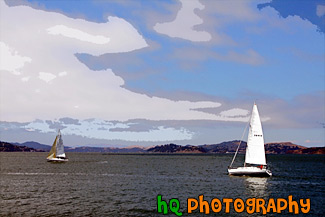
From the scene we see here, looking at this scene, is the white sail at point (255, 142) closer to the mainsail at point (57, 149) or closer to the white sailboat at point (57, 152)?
Result: the mainsail at point (57, 149)

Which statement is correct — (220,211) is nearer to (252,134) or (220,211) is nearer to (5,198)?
(5,198)

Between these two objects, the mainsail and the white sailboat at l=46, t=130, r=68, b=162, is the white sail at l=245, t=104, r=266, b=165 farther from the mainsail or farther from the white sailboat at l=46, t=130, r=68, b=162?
the white sailboat at l=46, t=130, r=68, b=162

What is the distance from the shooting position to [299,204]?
50.7 meters

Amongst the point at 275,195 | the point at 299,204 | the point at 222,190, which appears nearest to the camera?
the point at 299,204

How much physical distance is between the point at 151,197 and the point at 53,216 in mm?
18769

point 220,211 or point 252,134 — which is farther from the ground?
point 252,134

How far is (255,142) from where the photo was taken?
8712cm

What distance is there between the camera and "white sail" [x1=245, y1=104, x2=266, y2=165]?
285 feet

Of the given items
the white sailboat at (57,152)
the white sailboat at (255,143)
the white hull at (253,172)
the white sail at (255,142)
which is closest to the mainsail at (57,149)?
the white sailboat at (57,152)

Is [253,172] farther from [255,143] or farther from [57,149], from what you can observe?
[57,149]

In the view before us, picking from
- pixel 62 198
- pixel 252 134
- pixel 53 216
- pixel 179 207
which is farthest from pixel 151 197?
pixel 252 134

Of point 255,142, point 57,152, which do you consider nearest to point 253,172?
point 255,142

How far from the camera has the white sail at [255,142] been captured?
87000mm

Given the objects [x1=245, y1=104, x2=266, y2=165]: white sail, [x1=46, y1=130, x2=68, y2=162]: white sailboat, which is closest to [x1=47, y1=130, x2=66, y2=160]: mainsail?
[x1=46, y1=130, x2=68, y2=162]: white sailboat
